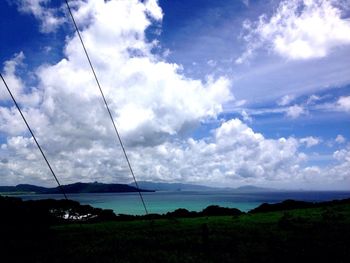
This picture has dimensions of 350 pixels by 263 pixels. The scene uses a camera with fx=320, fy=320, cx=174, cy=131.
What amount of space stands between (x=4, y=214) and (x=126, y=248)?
14.7 m

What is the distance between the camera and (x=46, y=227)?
33312 mm

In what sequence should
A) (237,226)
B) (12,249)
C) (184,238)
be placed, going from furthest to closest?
(237,226), (184,238), (12,249)

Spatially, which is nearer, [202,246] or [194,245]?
[202,246]

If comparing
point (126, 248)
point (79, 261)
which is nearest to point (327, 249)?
point (126, 248)

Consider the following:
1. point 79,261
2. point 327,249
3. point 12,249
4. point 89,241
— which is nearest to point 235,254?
point 327,249

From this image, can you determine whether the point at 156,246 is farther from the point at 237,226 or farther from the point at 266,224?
the point at 266,224

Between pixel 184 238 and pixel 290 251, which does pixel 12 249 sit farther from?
pixel 290 251

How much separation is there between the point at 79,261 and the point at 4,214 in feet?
50.1

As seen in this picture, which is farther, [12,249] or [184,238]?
[184,238]

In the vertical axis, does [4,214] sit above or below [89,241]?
above

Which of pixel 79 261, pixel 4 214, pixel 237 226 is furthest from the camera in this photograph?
pixel 237 226

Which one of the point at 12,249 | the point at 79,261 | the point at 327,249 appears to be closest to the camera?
the point at 79,261

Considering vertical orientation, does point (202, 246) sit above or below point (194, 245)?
above

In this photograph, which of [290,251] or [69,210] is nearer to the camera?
[290,251]
